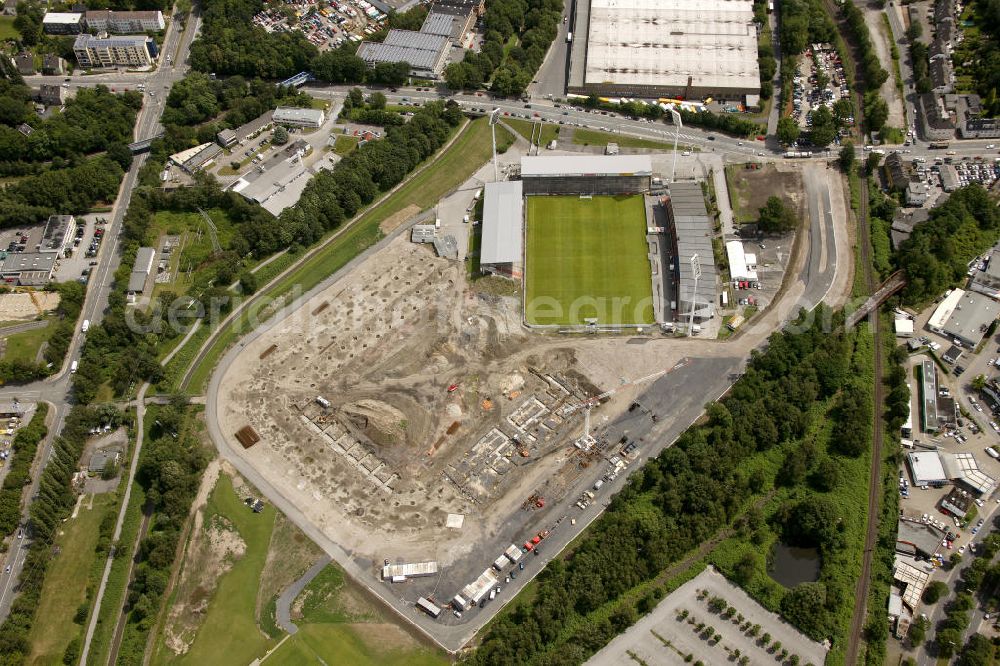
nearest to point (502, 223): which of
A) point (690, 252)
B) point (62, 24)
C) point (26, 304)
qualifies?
point (690, 252)

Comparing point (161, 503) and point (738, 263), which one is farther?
point (738, 263)

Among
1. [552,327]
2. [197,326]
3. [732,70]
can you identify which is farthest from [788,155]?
[197,326]

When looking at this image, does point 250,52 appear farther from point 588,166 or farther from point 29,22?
point 588,166

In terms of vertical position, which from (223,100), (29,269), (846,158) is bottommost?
(29,269)

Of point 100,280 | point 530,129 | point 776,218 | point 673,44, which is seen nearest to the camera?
point 776,218

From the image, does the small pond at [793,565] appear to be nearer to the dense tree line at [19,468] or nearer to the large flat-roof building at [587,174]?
the large flat-roof building at [587,174]
